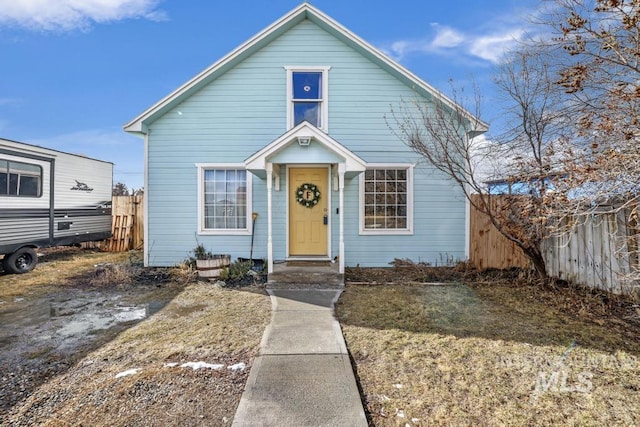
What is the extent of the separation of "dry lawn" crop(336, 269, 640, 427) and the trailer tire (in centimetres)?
816

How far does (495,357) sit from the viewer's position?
329cm

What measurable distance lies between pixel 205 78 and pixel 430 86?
5.51 metres

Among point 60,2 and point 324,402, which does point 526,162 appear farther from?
point 60,2

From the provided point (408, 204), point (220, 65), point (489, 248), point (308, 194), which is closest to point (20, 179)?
point (220, 65)

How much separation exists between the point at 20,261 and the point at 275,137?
7.19 meters

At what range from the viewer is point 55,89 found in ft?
42.3

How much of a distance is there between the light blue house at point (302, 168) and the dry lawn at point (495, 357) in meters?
2.49

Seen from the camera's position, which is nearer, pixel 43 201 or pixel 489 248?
pixel 489 248

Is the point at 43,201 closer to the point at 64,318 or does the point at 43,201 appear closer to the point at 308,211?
the point at 64,318

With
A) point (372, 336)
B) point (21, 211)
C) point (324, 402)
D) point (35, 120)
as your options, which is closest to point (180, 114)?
point (21, 211)

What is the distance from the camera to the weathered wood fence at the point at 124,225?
37.4ft

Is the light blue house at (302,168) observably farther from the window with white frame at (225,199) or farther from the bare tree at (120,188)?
the bare tree at (120,188)

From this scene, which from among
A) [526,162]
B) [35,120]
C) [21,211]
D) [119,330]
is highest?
[35,120]

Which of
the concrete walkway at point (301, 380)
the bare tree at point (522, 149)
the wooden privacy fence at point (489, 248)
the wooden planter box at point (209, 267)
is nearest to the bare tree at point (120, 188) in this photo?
the wooden planter box at point (209, 267)
